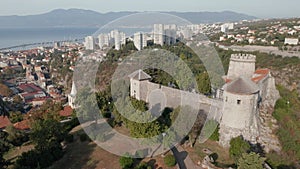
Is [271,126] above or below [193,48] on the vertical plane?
below

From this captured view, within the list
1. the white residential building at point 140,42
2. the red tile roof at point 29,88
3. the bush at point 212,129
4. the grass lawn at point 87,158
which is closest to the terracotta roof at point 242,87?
the bush at point 212,129

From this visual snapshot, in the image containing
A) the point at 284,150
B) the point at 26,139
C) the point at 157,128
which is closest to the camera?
the point at 157,128

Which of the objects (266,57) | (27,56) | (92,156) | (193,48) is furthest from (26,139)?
(27,56)

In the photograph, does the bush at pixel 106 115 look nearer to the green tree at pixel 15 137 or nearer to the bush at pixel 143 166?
the green tree at pixel 15 137

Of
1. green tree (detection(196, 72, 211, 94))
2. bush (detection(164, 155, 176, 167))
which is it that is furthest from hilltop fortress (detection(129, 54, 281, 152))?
bush (detection(164, 155, 176, 167))

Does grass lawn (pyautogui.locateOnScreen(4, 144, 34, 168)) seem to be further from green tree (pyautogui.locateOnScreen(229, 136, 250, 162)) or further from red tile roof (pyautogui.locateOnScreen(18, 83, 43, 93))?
red tile roof (pyautogui.locateOnScreen(18, 83, 43, 93))

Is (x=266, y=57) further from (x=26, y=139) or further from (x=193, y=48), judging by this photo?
(x=26, y=139)

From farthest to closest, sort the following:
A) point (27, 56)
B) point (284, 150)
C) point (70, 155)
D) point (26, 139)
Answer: point (27, 56) < point (26, 139) < point (284, 150) < point (70, 155)
